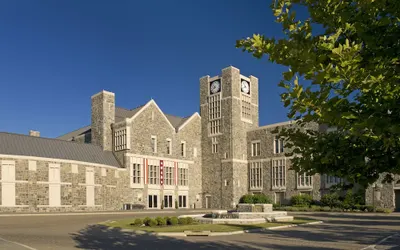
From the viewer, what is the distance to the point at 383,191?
1655 inches

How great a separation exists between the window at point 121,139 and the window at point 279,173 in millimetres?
19372

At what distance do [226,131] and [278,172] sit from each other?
903 cm

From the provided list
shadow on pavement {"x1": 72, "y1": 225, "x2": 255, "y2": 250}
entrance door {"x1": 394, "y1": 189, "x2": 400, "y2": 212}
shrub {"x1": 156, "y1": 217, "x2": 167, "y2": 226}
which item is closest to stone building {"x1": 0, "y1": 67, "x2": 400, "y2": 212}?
entrance door {"x1": 394, "y1": 189, "x2": 400, "y2": 212}

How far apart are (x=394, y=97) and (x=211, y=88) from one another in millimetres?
53271

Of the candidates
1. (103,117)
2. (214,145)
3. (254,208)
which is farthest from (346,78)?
(214,145)

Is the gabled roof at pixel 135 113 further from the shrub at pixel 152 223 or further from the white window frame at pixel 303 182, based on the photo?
the shrub at pixel 152 223

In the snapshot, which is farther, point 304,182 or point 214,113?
point 214,113

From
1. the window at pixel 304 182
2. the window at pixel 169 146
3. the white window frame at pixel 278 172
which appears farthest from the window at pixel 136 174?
the window at pixel 304 182

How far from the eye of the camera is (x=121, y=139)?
50250mm

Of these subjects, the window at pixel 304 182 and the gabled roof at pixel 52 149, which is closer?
the gabled roof at pixel 52 149

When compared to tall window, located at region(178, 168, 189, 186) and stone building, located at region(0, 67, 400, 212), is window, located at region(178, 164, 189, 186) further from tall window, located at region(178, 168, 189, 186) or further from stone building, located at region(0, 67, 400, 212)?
stone building, located at region(0, 67, 400, 212)

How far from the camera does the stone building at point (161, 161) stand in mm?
39938

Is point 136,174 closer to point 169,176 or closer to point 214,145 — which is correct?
point 169,176

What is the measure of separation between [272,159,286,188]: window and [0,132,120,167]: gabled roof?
20.3 meters
